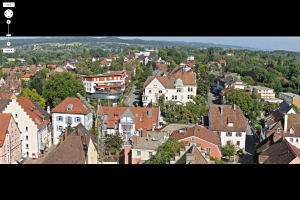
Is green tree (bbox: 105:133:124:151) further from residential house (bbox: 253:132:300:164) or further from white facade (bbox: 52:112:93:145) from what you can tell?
residential house (bbox: 253:132:300:164)

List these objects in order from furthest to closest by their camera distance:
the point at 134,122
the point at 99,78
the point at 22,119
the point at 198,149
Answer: the point at 99,78 → the point at 134,122 → the point at 22,119 → the point at 198,149

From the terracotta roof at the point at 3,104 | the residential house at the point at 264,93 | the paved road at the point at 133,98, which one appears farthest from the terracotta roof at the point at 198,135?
the residential house at the point at 264,93

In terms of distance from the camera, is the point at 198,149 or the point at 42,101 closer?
the point at 198,149

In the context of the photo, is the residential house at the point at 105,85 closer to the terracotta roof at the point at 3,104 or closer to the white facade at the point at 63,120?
the white facade at the point at 63,120

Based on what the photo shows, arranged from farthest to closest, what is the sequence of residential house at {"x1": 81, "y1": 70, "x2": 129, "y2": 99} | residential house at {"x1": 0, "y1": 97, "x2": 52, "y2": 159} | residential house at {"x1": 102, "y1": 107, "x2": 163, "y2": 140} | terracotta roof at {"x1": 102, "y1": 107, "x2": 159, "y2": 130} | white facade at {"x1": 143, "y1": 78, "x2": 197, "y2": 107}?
residential house at {"x1": 81, "y1": 70, "x2": 129, "y2": 99}, white facade at {"x1": 143, "y1": 78, "x2": 197, "y2": 107}, terracotta roof at {"x1": 102, "y1": 107, "x2": 159, "y2": 130}, residential house at {"x1": 102, "y1": 107, "x2": 163, "y2": 140}, residential house at {"x1": 0, "y1": 97, "x2": 52, "y2": 159}

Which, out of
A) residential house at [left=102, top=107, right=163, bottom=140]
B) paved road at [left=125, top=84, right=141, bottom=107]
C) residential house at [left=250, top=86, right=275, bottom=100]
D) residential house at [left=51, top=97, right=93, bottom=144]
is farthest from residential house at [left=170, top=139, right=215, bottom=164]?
residential house at [left=250, top=86, right=275, bottom=100]

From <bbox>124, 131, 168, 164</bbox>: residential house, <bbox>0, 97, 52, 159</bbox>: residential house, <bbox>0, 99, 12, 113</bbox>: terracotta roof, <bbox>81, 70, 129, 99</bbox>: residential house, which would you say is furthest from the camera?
<bbox>81, 70, 129, 99</bbox>: residential house
